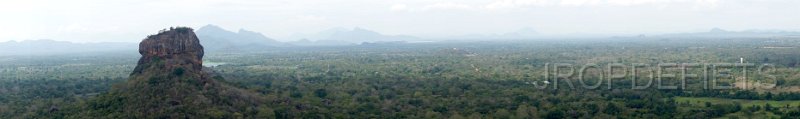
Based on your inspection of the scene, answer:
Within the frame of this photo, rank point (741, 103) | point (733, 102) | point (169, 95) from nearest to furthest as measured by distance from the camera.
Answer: point (169, 95), point (741, 103), point (733, 102)

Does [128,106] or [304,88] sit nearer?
[128,106]

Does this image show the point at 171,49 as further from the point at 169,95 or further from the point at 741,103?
the point at 741,103

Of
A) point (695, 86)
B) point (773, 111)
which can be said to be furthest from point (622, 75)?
point (773, 111)

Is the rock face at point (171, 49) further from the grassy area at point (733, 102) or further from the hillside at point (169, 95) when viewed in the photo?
the grassy area at point (733, 102)

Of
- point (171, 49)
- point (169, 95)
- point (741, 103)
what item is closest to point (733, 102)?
point (741, 103)

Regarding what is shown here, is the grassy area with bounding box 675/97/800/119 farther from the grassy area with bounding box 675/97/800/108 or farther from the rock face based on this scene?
the rock face

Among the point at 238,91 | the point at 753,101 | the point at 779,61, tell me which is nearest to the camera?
the point at 238,91

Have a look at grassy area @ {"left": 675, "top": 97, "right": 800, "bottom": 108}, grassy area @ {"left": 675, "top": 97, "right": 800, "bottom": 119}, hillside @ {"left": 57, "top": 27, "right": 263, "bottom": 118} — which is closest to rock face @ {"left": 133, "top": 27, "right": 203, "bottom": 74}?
hillside @ {"left": 57, "top": 27, "right": 263, "bottom": 118}

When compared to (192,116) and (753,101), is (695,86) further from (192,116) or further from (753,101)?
(192,116)
